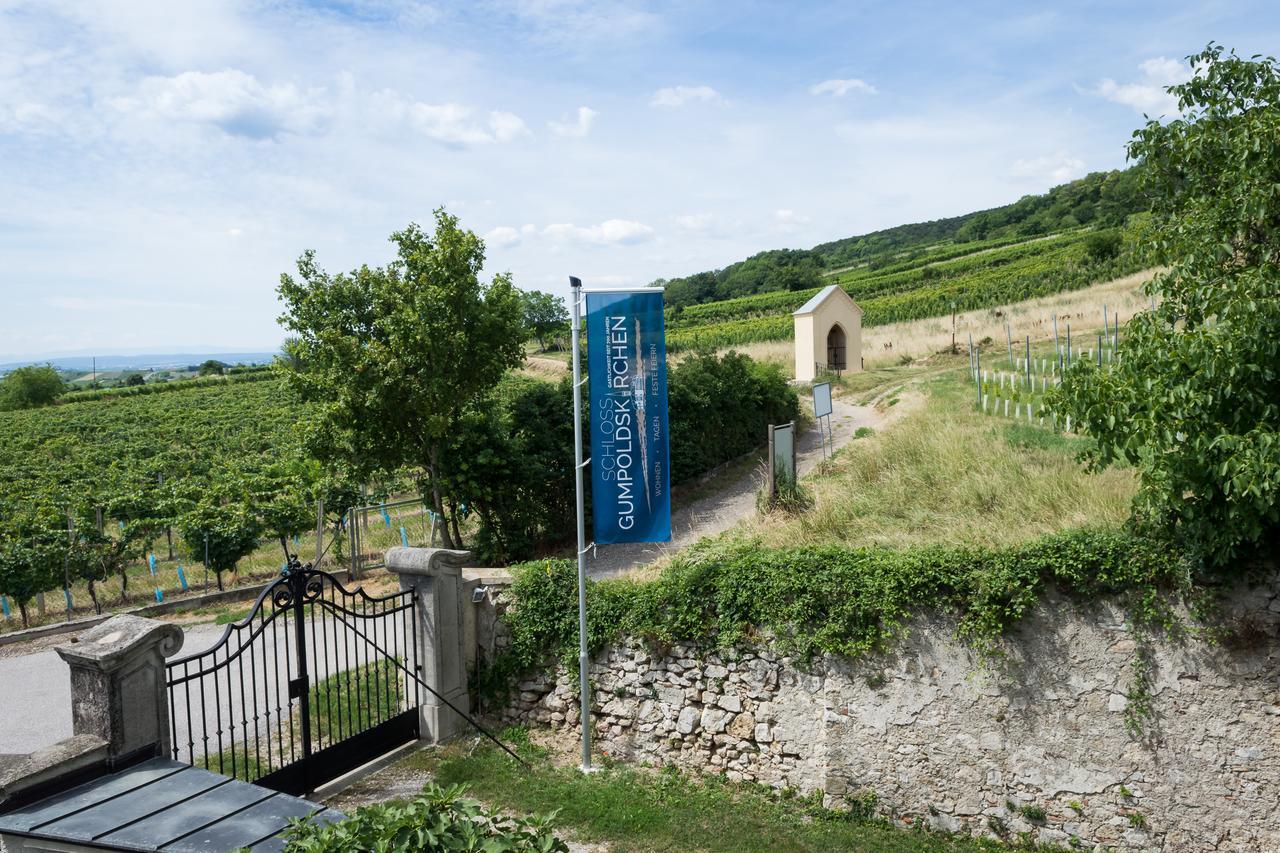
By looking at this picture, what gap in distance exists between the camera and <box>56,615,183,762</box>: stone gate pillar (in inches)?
240

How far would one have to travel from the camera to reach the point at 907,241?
101 meters

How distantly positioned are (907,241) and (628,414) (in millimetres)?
99159

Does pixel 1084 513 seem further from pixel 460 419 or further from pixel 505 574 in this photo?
pixel 460 419

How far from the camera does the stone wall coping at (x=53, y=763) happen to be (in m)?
5.20

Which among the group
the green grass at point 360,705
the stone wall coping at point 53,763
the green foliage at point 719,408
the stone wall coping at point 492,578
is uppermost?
the green foliage at point 719,408

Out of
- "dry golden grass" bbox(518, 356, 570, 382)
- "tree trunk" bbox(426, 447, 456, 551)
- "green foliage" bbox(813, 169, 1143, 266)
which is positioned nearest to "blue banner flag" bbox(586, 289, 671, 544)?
"tree trunk" bbox(426, 447, 456, 551)

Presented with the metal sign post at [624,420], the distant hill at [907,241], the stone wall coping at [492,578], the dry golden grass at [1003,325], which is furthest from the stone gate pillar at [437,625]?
the distant hill at [907,241]

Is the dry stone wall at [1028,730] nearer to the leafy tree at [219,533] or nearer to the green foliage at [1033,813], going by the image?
the green foliage at [1033,813]

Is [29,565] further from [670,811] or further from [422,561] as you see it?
[670,811]

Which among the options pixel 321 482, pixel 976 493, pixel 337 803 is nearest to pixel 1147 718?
pixel 976 493

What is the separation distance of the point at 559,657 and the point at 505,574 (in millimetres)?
1177

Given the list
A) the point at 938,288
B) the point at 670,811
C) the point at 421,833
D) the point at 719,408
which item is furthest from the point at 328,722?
the point at 938,288

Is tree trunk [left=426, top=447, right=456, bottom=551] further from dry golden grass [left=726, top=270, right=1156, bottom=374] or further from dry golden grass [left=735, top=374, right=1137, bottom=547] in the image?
dry golden grass [left=726, top=270, right=1156, bottom=374]

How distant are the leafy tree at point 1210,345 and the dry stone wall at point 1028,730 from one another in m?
1.10
